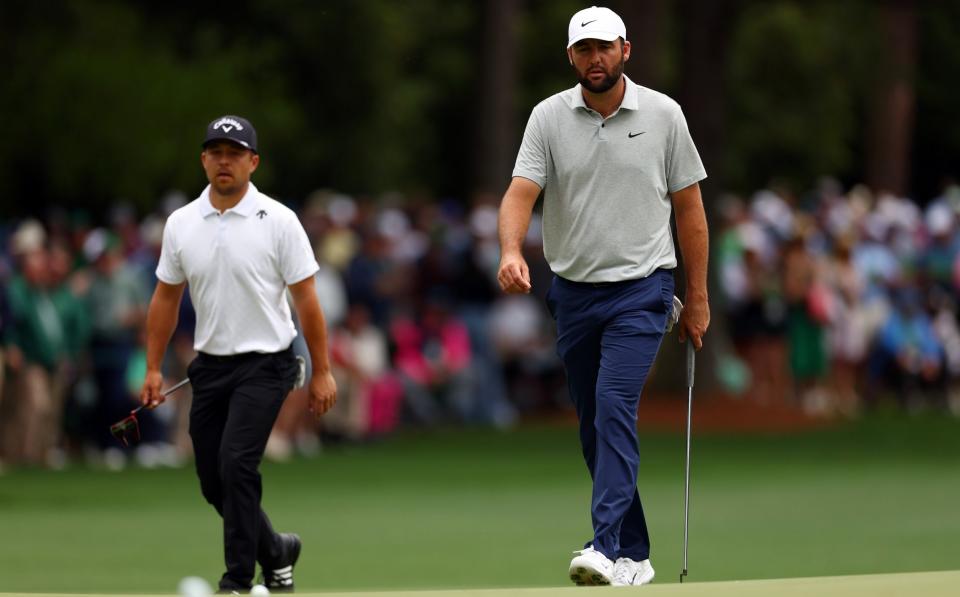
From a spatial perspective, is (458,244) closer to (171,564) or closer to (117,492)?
(117,492)

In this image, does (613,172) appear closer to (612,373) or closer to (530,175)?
(530,175)

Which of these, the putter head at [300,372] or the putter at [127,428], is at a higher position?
the putter head at [300,372]

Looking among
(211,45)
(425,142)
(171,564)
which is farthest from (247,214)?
(425,142)

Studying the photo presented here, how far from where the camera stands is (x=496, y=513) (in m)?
17.0

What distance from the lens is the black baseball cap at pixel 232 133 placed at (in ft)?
34.0

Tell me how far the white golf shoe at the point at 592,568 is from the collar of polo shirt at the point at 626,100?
2.07 m

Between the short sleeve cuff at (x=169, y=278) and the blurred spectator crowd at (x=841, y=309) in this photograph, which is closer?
the short sleeve cuff at (x=169, y=278)

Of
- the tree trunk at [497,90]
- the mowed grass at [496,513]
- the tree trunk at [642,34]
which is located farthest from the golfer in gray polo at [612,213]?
the tree trunk at [497,90]

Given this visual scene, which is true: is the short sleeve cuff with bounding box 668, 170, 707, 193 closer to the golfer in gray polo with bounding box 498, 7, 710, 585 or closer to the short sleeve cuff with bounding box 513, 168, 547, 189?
the golfer in gray polo with bounding box 498, 7, 710, 585

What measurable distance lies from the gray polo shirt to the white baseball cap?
30 centimetres

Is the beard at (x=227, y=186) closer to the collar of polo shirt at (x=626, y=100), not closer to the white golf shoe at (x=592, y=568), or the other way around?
the collar of polo shirt at (x=626, y=100)

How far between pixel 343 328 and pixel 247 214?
12495mm

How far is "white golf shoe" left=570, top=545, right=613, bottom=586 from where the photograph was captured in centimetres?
931

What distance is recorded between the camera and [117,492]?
725 inches
